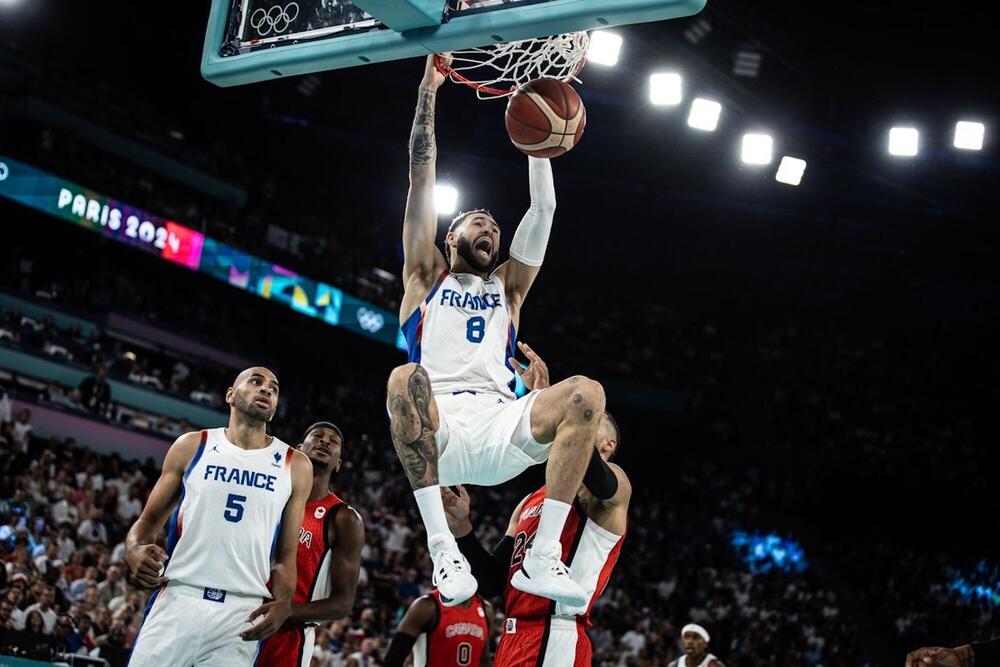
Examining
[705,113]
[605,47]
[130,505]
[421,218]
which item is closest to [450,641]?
[421,218]

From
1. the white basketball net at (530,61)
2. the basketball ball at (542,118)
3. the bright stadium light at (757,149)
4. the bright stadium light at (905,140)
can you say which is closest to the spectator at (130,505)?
the bright stadium light at (757,149)

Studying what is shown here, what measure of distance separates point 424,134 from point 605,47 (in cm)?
977

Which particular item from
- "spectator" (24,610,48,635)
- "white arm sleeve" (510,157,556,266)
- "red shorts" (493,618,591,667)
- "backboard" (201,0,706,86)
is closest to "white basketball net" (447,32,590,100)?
"white arm sleeve" (510,157,556,266)

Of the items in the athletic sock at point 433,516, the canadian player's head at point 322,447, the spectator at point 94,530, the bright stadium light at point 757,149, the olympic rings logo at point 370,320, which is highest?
the bright stadium light at point 757,149

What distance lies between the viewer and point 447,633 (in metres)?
7.09

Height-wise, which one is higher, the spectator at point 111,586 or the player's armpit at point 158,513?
the player's armpit at point 158,513

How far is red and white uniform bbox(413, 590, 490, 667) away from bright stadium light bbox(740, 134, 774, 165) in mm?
12092

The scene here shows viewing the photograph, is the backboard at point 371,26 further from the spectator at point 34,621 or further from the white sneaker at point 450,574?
the spectator at point 34,621

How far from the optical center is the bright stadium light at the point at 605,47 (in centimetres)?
1470

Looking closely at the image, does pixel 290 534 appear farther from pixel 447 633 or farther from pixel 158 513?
pixel 447 633

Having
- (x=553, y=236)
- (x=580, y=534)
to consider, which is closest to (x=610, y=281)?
(x=553, y=236)

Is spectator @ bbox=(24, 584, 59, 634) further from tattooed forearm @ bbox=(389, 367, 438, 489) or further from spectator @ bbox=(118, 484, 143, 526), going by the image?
tattooed forearm @ bbox=(389, 367, 438, 489)

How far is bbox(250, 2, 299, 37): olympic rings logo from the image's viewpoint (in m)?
5.50

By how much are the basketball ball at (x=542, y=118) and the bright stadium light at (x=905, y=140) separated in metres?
13.4
